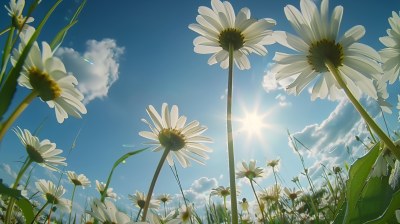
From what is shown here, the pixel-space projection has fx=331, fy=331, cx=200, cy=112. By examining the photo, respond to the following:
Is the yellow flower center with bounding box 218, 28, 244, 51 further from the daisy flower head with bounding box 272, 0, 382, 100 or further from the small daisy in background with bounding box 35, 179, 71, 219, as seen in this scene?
the small daisy in background with bounding box 35, 179, 71, 219

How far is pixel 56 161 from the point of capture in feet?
10.2

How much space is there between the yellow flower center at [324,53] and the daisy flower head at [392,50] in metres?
0.31

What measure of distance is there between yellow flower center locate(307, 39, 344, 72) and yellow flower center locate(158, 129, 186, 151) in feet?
4.09

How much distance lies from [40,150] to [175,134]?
1253 millimetres

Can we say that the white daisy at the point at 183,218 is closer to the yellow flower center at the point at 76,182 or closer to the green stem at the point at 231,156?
the green stem at the point at 231,156

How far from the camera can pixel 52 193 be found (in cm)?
381

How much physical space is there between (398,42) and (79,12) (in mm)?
1936

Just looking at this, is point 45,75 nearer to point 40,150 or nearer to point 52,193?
point 40,150

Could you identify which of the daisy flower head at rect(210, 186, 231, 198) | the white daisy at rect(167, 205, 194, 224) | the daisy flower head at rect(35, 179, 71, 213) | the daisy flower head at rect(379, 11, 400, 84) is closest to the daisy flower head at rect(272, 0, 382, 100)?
the daisy flower head at rect(379, 11, 400, 84)

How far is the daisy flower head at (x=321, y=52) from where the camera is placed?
1931mm

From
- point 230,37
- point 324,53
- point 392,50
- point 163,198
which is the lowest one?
point 324,53

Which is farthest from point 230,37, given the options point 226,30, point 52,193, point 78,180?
point 78,180

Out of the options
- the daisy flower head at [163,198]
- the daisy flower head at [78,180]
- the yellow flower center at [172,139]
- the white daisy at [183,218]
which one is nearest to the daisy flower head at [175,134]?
the yellow flower center at [172,139]

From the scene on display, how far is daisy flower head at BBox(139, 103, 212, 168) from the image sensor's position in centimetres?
274
